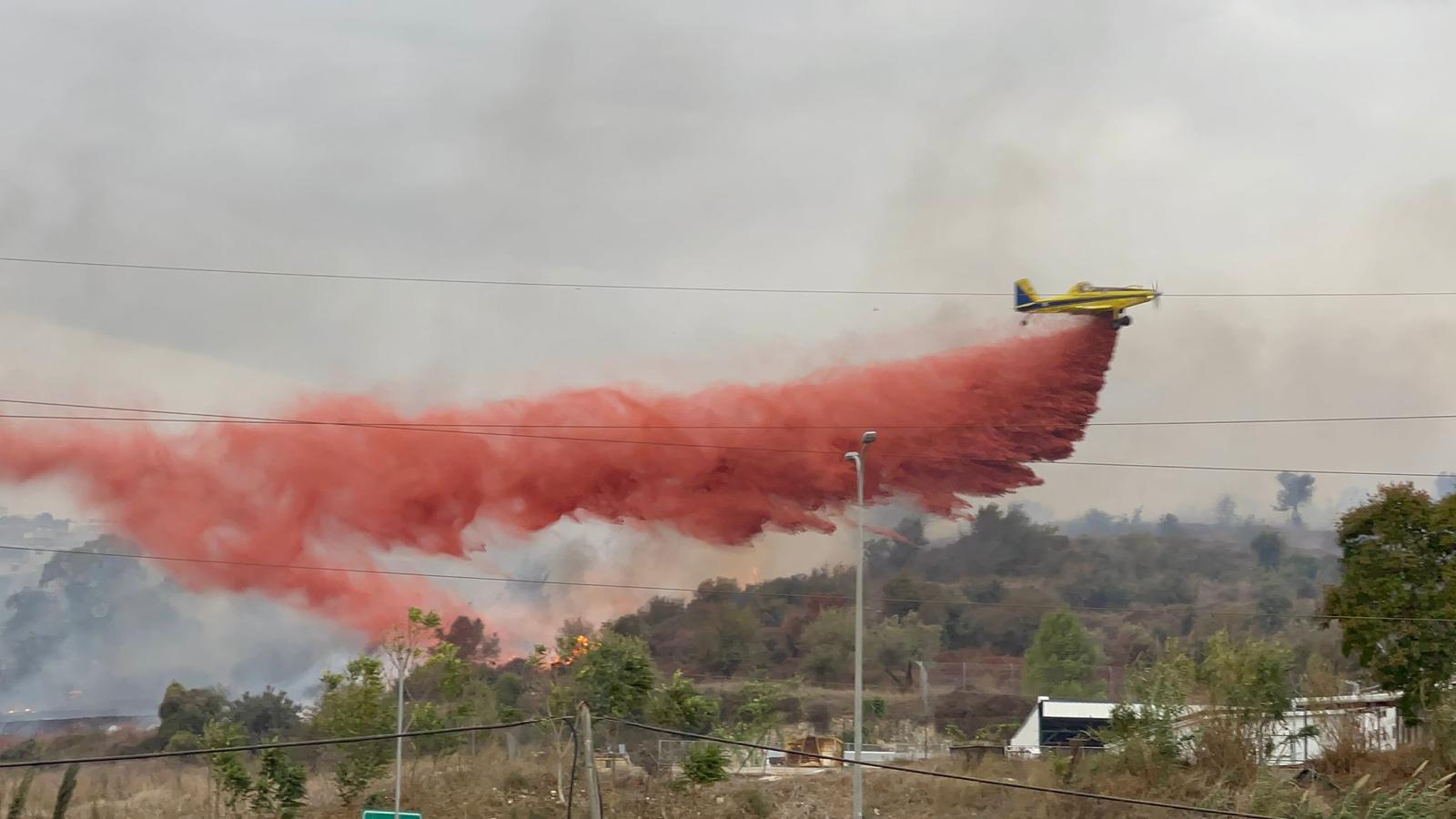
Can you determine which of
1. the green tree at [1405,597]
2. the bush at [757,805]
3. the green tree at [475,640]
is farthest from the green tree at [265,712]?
the green tree at [1405,597]

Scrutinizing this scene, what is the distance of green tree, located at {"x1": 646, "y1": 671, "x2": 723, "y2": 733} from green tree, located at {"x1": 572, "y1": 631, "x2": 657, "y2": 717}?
2.11 feet

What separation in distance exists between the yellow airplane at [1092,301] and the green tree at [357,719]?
38950 millimetres

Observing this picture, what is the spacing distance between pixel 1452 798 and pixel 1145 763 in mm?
11841

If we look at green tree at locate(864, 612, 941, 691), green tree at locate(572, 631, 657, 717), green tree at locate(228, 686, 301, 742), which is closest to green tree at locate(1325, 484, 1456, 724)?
green tree at locate(572, 631, 657, 717)

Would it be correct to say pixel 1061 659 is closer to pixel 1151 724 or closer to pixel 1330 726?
pixel 1330 726

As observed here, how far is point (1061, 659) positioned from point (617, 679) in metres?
57.6

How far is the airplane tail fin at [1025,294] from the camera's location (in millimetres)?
69312

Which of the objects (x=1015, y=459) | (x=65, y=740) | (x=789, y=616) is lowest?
(x=65, y=740)

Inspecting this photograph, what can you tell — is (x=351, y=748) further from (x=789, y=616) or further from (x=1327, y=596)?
(x=789, y=616)

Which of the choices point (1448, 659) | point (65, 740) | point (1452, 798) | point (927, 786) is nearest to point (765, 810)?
point (927, 786)

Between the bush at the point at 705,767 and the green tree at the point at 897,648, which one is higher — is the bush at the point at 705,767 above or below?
below

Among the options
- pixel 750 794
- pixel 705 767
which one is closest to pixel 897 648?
pixel 750 794

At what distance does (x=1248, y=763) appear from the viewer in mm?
55750

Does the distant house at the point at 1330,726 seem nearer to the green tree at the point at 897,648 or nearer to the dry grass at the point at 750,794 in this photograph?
the dry grass at the point at 750,794
